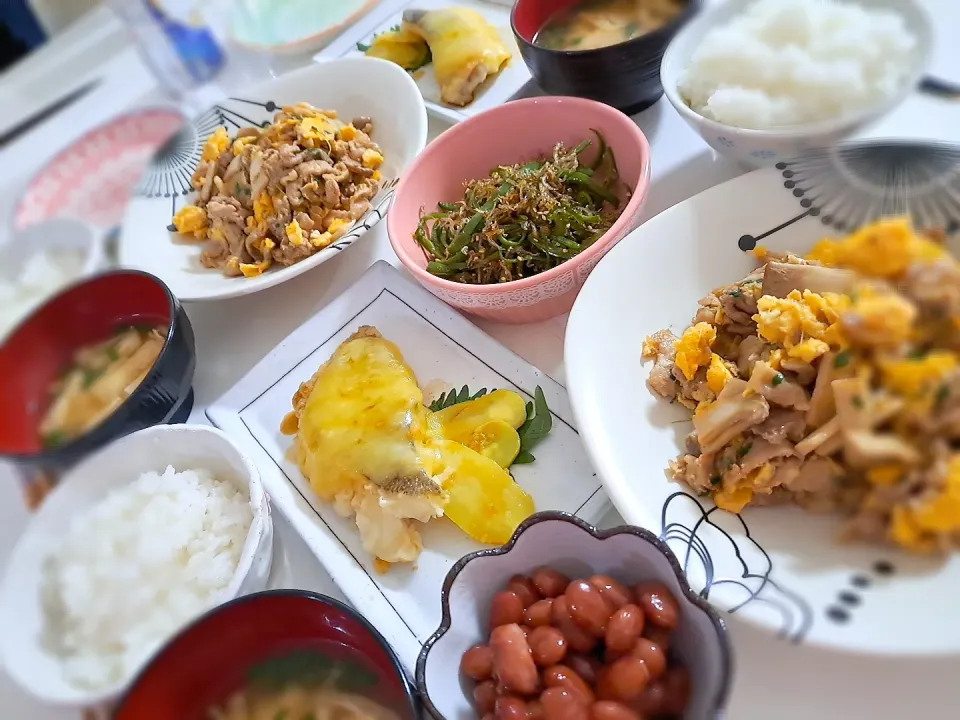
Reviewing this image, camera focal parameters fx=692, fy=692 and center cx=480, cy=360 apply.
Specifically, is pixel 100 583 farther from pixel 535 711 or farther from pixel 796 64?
pixel 796 64

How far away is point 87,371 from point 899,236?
74cm

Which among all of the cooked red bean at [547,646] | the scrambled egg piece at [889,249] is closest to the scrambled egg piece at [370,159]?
the cooked red bean at [547,646]

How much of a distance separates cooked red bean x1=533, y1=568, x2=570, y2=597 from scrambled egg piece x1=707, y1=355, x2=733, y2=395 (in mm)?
279

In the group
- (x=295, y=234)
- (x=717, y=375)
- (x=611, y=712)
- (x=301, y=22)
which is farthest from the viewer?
(x=301, y=22)

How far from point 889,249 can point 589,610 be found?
0.43 meters

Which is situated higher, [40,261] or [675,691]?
[40,261]

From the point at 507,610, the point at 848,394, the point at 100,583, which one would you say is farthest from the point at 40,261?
the point at 848,394

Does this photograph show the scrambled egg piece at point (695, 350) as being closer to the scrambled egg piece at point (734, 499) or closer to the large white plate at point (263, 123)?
the scrambled egg piece at point (734, 499)

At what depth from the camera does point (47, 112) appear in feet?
2.34

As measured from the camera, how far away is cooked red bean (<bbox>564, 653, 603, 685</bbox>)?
653 mm

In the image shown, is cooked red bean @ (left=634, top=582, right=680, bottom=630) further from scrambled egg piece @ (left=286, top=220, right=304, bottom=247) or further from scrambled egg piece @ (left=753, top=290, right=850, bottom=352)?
scrambled egg piece @ (left=286, top=220, right=304, bottom=247)

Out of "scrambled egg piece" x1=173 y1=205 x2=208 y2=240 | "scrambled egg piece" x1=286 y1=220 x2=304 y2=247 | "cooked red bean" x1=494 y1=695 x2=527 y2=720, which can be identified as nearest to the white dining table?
"cooked red bean" x1=494 y1=695 x2=527 y2=720

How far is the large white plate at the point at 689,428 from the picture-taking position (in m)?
0.50

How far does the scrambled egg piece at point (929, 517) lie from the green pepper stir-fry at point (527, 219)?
733 millimetres
